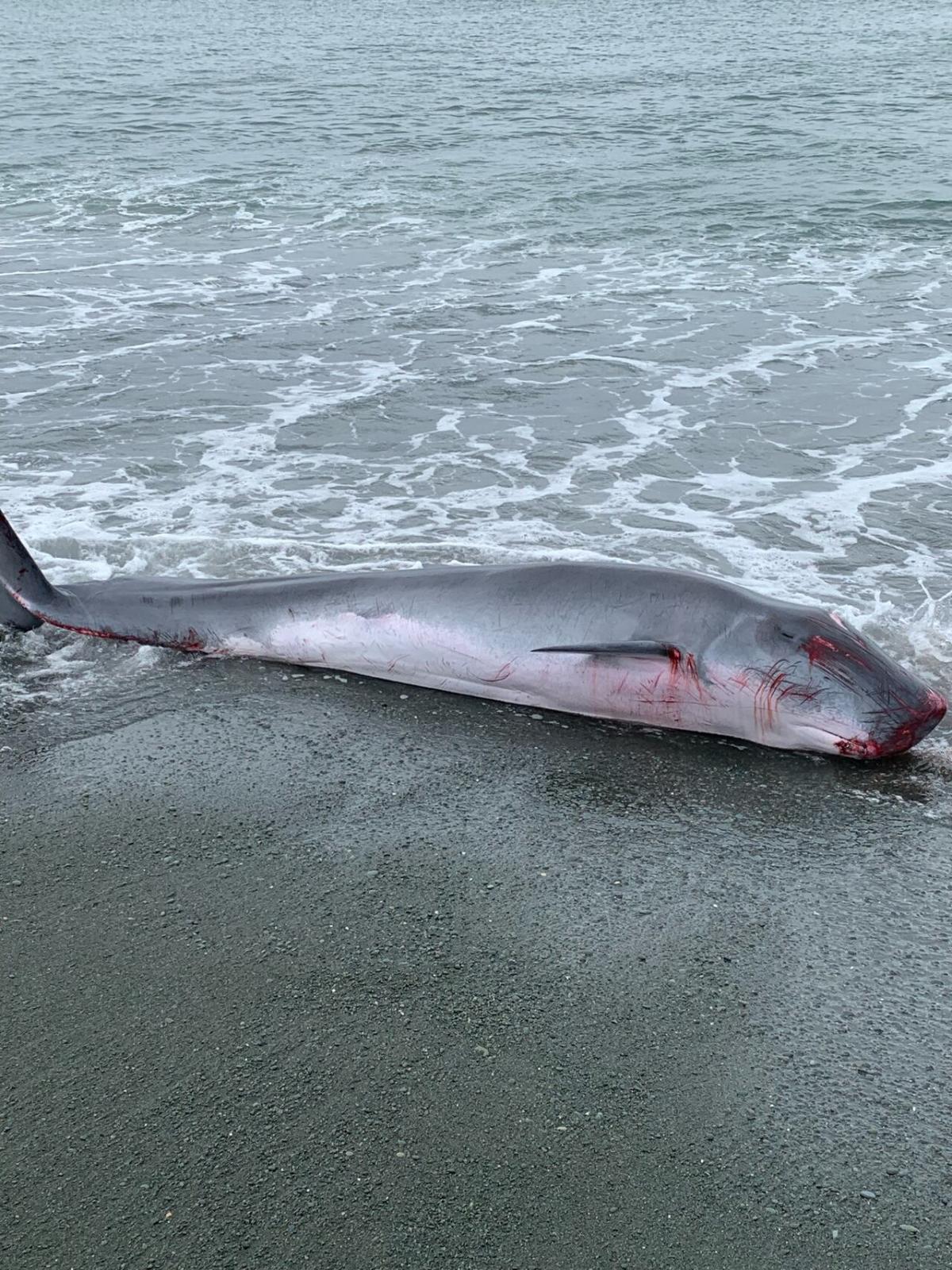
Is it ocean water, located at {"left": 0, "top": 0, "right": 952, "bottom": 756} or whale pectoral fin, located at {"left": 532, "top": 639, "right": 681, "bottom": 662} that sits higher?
whale pectoral fin, located at {"left": 532, "top": 639, "right": 681, "bottom": 662}

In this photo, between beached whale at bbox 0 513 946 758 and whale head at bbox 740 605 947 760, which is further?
beached whale at bbox 0 513 946 758

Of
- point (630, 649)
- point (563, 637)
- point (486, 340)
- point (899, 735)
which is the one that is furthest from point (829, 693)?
point (486, 340)

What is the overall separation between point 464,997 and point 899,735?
2.77m

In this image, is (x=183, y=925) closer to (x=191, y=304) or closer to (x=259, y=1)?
(x=191, y=304)

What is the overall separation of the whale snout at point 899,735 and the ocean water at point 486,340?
233 mm

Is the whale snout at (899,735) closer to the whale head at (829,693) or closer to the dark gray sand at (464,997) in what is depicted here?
the whale head at (829,693)

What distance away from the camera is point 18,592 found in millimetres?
7645

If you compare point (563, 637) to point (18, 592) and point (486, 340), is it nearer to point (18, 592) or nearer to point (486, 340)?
point (18, 592)

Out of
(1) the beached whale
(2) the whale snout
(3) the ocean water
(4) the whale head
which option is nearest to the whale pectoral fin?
(1) the beached whale

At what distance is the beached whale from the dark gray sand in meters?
0.22

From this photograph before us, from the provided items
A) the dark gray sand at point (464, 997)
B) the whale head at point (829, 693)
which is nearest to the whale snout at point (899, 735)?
the whale head at point (829, 693)

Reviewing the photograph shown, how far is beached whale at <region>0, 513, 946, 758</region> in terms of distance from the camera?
6.41 meters

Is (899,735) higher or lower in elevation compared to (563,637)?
lower

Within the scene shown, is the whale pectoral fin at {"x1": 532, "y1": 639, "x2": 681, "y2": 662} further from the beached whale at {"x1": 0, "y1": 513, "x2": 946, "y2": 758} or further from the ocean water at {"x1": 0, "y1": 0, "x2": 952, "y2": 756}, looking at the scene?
the ocean water at {"x1": 0, "y1": 0, "x2": 952, "y2": 756}
